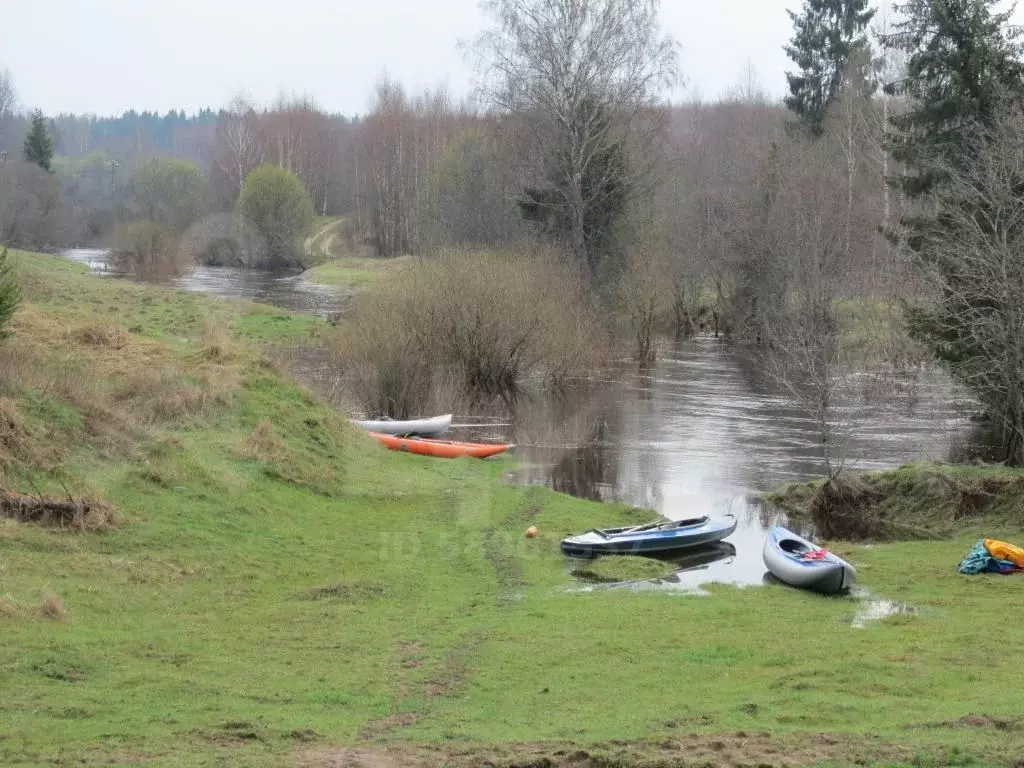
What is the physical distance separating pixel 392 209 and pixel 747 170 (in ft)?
117

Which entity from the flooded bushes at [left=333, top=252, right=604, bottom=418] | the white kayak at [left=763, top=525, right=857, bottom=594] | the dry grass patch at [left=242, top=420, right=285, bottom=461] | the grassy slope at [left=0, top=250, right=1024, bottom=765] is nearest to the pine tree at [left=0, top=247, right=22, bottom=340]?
the grassy slope at [left=0, top=250, right=1024, bottom=765]

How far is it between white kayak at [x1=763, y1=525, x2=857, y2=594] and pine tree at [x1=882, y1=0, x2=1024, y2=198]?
40.8 ft

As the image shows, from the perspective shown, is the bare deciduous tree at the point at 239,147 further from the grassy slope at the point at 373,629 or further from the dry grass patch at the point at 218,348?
the grassy slope at the point at 373,629

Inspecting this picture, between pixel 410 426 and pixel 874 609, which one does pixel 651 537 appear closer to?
pixel 874 609

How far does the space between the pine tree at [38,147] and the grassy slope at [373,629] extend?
7510 centimetres

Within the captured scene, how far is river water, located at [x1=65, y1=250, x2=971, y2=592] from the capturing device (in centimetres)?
2295

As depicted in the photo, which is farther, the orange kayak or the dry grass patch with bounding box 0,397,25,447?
the orange kayak

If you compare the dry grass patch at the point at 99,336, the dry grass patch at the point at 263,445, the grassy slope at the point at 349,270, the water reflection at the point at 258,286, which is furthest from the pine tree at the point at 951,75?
the grassy slope at the point at 349,270

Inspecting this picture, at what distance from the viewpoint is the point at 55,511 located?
1403 cm

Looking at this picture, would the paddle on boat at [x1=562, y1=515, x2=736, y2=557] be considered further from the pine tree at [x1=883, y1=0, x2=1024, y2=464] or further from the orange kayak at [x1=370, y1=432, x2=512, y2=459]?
the orange kayak at [x1=370, y1=432, x2=512, y2=459]

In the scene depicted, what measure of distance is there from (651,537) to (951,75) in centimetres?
1537

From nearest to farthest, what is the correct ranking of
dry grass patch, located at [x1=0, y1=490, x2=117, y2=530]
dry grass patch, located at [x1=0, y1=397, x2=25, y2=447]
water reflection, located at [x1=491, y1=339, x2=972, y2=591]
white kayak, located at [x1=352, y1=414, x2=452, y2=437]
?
dry grass patch, located at [x1=0, y1=490, x2=117, y2=530]
dry grass patch, located at [x1=0, y1=397, x2=25, y2=447]
water reflection, located at [x1=491, y1=339, x2=972, y2=591]
white kayak, located at [x1=352, y1=414, x2=452, y2=437]

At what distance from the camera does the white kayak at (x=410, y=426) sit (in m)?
27.8

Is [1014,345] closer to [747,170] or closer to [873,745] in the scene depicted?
A: [873,745]
